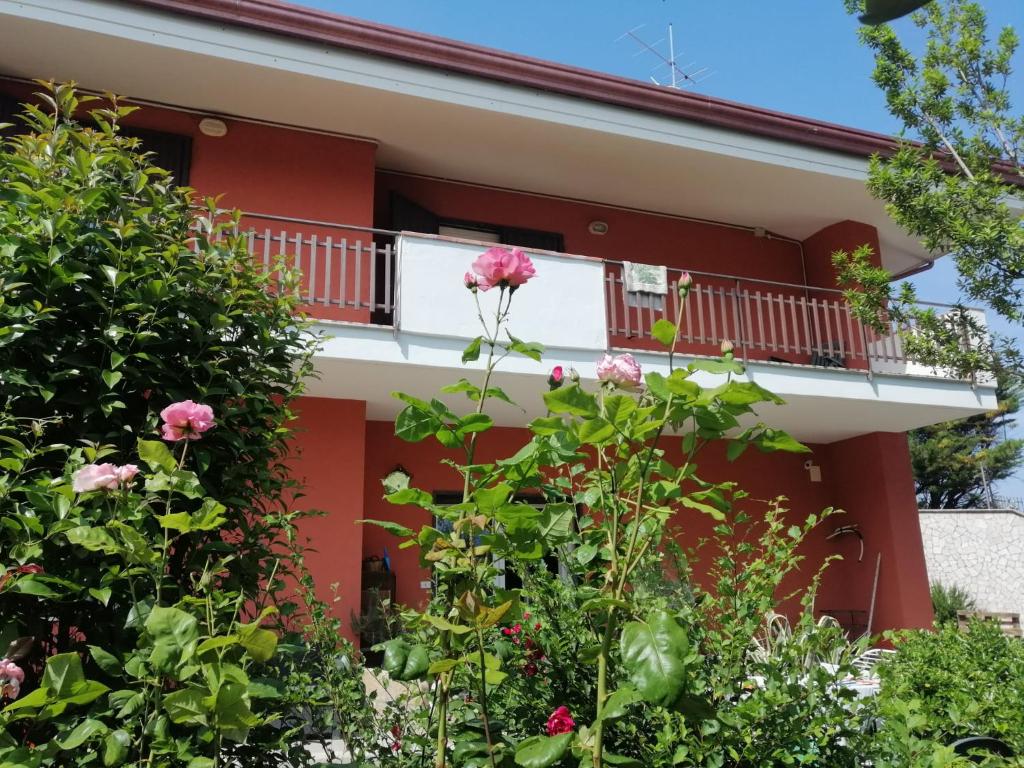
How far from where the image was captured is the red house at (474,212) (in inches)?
300

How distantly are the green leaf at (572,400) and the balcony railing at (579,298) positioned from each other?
13.1 ft

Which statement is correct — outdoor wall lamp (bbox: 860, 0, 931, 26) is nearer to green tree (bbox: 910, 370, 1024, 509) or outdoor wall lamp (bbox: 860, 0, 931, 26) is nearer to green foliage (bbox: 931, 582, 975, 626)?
green foliage (bbox: 931, 582, 975, 626)

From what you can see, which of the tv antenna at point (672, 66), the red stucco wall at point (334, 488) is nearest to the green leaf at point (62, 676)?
the red stucco wall at point (334, 488)

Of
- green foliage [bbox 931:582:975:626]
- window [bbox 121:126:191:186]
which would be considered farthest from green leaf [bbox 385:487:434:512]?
green foliage [bbox 931:582:975:626]

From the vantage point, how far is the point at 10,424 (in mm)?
2168

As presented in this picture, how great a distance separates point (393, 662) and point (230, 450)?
42.1 inches

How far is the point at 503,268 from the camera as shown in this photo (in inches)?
81.5

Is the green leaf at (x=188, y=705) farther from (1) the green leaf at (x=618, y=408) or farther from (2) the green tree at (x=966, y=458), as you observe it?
(2) the green tree at (x=966, y=458)

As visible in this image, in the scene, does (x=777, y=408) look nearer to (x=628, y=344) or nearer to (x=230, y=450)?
(x=628, y=344)

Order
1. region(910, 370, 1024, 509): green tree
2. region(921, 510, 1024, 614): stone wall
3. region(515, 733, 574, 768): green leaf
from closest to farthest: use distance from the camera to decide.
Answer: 1. region(515, 733, 574, 768): green leaf
2. region(921, 510, 1024, 614): stone wall
3. region(910, 370, 1024, 509): green tree

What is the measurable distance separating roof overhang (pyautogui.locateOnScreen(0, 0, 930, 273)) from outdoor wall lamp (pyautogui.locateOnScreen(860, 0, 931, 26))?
7.96 metres

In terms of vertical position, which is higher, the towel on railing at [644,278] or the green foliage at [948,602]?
the towel on railing at [644,278]

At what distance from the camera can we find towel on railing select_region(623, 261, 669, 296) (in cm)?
900

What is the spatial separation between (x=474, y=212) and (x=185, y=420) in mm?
8782
